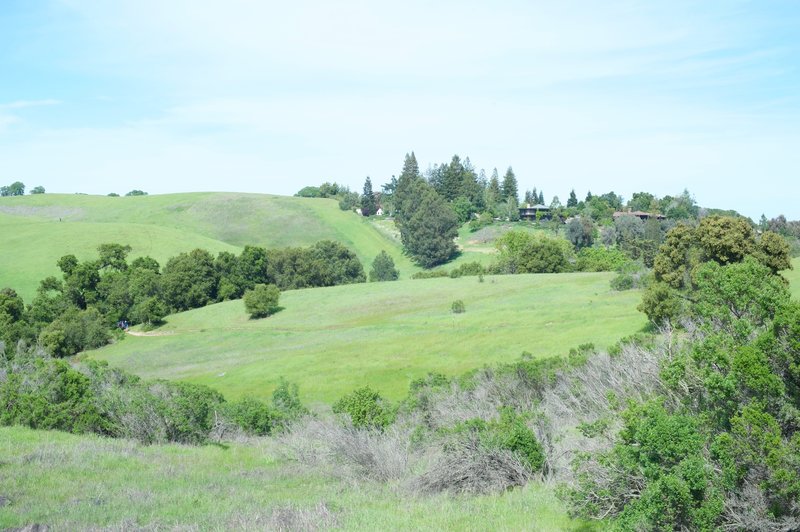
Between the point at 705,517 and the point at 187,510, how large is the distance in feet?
21.1

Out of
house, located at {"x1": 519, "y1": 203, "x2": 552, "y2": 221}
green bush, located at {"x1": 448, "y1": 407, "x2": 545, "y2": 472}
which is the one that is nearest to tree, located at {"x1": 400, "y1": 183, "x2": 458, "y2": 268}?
house, located at {"x1": 519, "y1": 203, "x2": 552, "y2": 221}

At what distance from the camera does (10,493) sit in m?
10.2

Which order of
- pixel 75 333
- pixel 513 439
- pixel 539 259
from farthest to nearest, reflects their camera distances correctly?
pixel 539 259, pixel 75 333, pixel 513 439

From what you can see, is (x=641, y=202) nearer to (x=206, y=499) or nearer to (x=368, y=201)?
(x=368, y=201)

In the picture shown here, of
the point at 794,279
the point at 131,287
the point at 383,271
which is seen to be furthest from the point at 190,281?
the point at 794,279

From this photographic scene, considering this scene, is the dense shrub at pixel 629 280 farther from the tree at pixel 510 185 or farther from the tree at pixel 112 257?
the tree at pixel 510 185

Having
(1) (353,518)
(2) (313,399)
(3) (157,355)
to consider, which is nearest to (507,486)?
(1) (353,518)

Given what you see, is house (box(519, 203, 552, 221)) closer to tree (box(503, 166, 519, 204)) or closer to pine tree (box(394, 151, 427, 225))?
tree (box(503, 166, 519, 204))

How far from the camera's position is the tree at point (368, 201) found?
16912cm

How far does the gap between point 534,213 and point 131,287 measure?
336 feet

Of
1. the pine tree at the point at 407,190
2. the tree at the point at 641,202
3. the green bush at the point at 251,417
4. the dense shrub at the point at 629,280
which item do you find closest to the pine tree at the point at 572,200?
the tree at the point at 641,202

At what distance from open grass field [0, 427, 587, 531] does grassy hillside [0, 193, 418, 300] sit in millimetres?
81863

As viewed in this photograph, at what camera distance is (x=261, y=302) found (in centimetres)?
7362

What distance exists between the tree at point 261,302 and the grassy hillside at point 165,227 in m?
30.7
